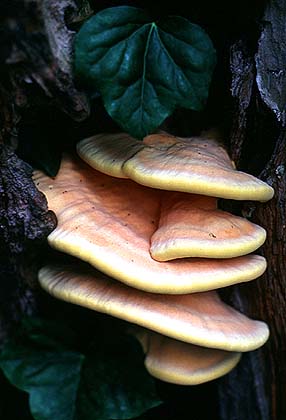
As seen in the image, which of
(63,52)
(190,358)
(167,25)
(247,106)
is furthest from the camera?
(190,358)

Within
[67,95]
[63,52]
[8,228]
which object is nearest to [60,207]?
[8,228]

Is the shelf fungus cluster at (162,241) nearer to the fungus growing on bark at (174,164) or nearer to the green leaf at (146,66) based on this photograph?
the fungus growing on bark at (174,164)

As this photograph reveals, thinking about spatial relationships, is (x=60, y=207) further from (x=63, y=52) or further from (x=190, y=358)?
(x=190, y=358)

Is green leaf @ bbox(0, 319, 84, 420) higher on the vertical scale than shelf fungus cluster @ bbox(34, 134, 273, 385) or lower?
lower

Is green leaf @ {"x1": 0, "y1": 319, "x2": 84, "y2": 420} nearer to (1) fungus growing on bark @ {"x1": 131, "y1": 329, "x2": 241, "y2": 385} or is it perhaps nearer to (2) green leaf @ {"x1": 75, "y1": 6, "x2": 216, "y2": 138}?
(1) fungus growing on bark @ {"x1": 131, "y1": 329, "x2": 241, "y2": 385}

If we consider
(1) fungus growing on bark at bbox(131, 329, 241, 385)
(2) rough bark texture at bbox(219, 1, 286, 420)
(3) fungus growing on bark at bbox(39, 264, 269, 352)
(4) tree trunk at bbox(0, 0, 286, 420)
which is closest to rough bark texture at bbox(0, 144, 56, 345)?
(4) tree trunk at bbox(0, 0, 286, 420)
